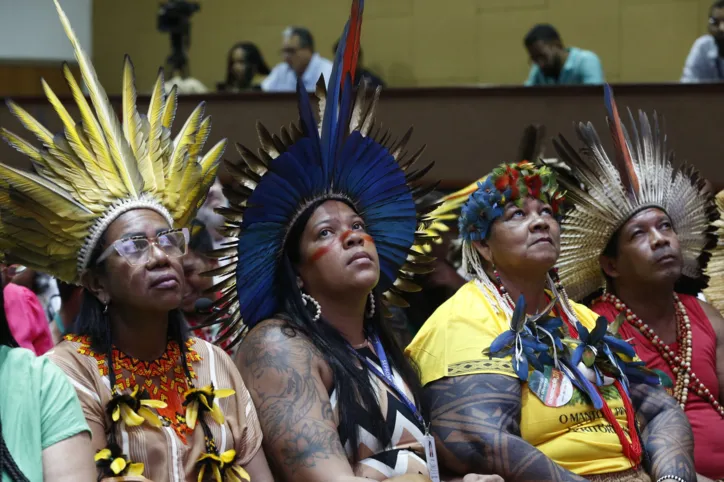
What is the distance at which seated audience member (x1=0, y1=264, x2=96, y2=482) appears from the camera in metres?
2.47

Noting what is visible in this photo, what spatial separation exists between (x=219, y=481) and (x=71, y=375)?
18.9 inches

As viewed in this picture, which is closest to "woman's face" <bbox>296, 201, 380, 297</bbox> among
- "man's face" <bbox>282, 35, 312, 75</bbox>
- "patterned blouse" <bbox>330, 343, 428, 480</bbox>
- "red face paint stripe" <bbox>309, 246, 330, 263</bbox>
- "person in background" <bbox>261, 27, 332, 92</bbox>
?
"red face paint stripe" <bbox>309, 246, 330, 263</bbox>

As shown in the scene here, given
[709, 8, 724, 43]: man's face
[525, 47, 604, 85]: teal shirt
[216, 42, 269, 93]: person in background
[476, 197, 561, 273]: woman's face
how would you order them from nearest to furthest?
[476, 197, 561, 273]: woman's face < [709, 8, 724, 43]: man's face < [525, 47, 604, 85]: teal shirt < [216, 42, 269, 93]: person in background

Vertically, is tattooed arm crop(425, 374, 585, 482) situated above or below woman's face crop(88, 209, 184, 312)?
below

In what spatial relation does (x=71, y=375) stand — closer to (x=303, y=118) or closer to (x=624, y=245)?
(x=303, y=118)

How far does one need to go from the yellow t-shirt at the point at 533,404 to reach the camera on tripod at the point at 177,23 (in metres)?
6.44

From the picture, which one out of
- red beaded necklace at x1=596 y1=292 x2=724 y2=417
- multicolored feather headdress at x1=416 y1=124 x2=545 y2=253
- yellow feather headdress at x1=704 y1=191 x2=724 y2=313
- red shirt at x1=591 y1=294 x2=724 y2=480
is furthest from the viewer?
yellow feather headdress at x1=704 y1=191 x2=724 y2=313

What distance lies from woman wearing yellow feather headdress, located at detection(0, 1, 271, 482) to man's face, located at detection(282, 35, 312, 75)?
5.55m

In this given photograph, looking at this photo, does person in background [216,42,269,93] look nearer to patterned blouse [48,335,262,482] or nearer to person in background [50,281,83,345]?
person in background [50,281,83,345]

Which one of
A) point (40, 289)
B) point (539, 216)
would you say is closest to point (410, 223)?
point (539, 216)

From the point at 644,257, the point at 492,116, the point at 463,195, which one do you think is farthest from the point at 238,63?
the point at 644,257

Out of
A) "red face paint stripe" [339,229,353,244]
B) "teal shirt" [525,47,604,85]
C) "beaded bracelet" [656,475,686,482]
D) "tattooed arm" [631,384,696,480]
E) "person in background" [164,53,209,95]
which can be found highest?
"person in background" [164,53,209,95]

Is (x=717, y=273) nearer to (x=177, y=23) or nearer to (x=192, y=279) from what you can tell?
(x=192, y=279)

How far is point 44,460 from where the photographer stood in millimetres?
→ 2500
